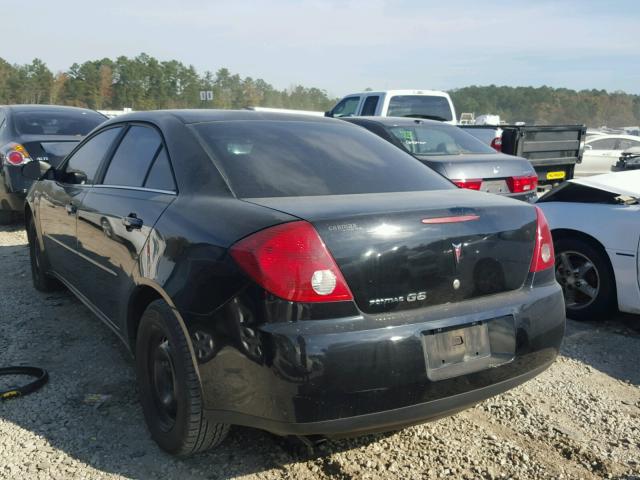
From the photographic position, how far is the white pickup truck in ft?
38.7

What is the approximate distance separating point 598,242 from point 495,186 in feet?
7.13

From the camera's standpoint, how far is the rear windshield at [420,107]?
39.2 ft

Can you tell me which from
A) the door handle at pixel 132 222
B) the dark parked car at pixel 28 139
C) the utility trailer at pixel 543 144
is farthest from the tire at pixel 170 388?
the utility trailer at pixel 543 144

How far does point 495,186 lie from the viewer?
6.72 m

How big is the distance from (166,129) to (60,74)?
8475 cm

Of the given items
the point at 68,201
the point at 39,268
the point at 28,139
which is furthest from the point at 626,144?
the point at 68,201

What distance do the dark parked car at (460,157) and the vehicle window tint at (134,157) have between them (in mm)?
3654

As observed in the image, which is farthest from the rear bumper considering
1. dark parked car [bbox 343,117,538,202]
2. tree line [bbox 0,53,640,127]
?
tree line [bbox 0,53,640,127]

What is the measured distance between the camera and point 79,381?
11.5ft

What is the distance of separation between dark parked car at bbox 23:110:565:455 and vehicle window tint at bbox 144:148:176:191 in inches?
0.5

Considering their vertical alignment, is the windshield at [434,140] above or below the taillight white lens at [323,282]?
above

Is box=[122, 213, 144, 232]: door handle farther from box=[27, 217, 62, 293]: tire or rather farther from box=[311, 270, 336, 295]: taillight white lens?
box=[27, 217, 62, 293]: tire

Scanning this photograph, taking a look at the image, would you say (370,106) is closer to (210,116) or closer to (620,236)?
(620,236)

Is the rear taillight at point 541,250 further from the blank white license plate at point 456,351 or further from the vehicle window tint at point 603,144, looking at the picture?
the vehicle window tint at point 603,144
